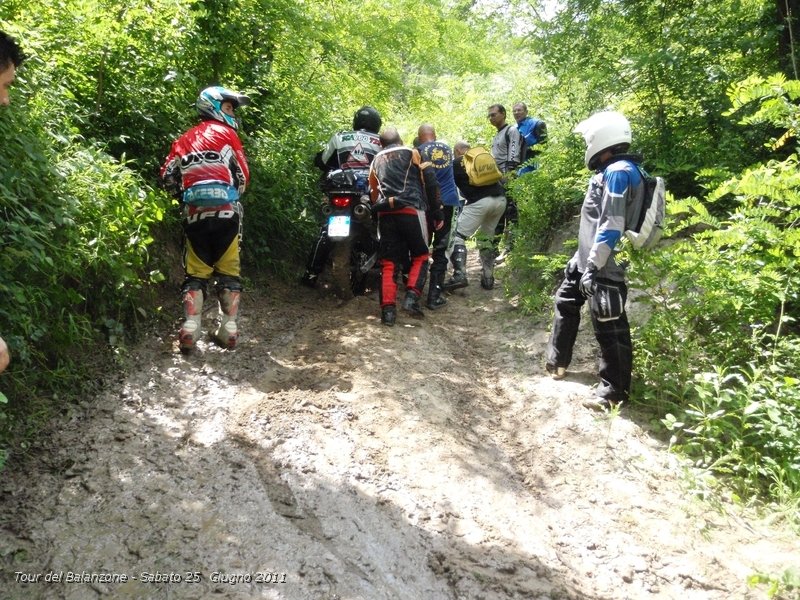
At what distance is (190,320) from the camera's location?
4895mm

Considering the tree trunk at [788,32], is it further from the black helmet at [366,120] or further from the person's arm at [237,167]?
the person's arm at [237,167]

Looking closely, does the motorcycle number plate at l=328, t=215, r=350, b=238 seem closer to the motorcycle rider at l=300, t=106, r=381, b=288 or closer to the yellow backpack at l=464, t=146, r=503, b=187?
the motorcycle rider at l=300, t=106, r=381, b=288

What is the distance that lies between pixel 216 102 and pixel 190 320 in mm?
1907

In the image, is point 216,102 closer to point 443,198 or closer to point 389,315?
point 389,315

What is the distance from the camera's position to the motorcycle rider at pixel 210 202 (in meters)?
4.94

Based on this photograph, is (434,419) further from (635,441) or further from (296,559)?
(296,559)

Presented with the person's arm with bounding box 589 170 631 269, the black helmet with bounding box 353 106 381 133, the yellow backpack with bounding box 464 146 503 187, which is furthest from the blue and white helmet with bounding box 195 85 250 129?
the yellow backpack with bounding box 464 146 503 187

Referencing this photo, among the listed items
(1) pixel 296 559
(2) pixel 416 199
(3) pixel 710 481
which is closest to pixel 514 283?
(2) pixel 416 199

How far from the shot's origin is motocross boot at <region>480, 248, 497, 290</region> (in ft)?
26.8

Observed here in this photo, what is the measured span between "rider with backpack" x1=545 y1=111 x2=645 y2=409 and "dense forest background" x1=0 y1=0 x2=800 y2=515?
0.27 metres

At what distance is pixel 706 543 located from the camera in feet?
10.7

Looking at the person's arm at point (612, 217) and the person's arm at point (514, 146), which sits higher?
the person's arm at point (514, 146)

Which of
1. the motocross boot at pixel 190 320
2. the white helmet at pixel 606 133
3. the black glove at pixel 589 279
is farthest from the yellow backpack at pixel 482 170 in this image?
the motocross boot at pixel 190 320

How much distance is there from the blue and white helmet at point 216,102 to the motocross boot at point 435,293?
10.2 feet
